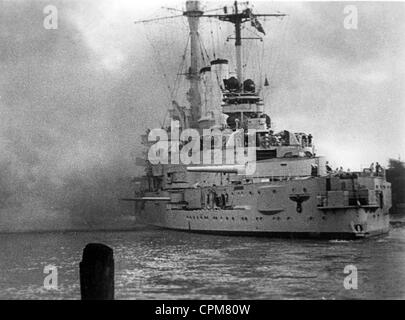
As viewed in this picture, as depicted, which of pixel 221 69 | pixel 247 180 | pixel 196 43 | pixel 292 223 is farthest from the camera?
pixel 196 43

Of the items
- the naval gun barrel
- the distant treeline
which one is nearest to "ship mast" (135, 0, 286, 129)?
the naval gun barrel

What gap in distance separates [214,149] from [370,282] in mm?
18997

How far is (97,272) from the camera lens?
841cm

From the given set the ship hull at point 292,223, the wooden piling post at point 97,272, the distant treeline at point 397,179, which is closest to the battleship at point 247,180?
the ship hull at point 292,223

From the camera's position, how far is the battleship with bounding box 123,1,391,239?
26.3 metres

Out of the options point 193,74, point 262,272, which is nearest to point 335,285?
point 262,272

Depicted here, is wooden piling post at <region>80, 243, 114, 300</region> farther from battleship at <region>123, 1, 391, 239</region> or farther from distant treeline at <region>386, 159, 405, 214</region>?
distant treeline at <region>386, 159, 405, 214</region>

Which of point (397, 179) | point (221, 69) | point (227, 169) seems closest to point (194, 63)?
point (221, 69)

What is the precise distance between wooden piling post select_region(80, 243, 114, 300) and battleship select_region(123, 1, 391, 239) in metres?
18.8

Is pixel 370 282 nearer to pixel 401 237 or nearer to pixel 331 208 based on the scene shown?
pixel 331 208

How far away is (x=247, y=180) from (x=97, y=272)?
72.3 ft

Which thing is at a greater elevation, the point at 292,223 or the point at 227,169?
the point at 227,169

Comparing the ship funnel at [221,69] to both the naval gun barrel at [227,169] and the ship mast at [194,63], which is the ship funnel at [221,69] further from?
the naval gun barrel at [227,169]

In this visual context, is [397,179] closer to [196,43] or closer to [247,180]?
[196,43]
